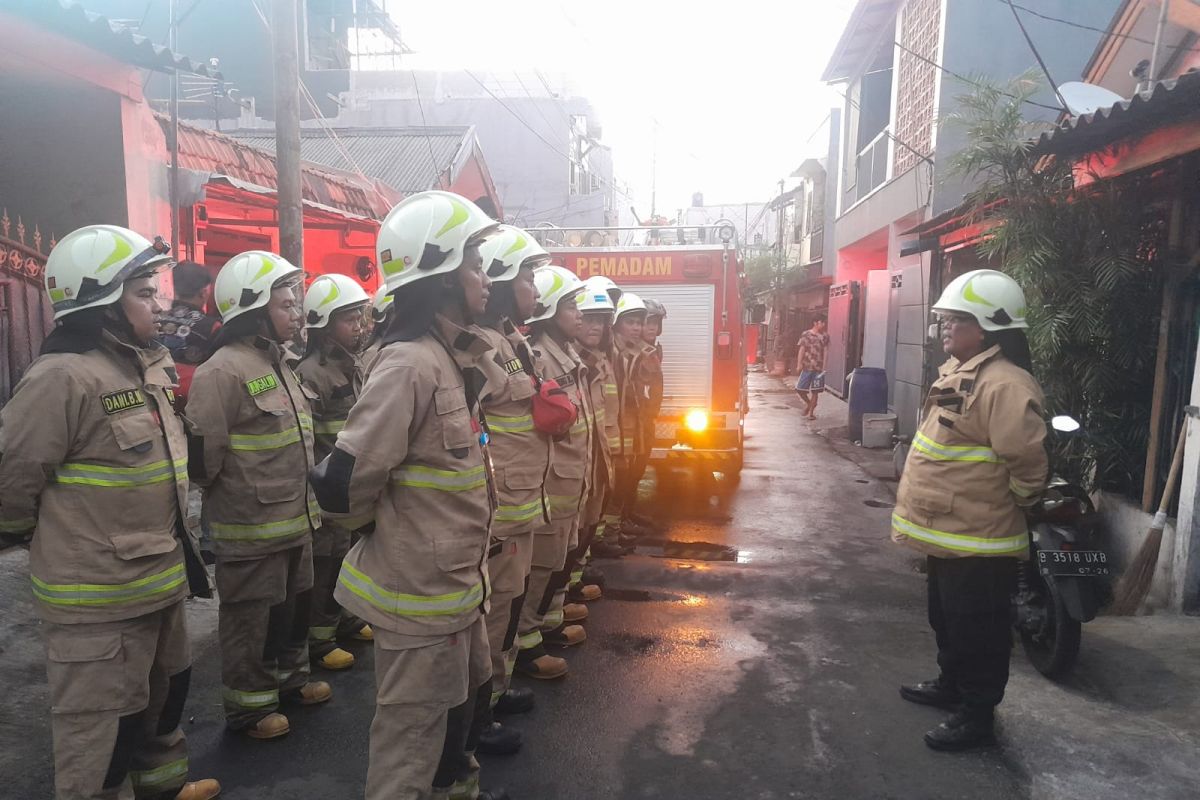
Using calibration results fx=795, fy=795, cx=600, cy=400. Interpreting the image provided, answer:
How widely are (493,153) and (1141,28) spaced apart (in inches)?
1034

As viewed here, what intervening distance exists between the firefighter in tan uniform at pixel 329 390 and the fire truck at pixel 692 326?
432 cm

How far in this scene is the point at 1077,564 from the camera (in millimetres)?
3758

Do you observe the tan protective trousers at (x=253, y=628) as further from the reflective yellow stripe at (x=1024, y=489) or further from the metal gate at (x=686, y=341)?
the metal gate at (x=686, y=341)

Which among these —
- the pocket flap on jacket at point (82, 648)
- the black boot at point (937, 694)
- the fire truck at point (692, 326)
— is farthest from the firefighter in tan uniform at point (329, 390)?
the fire truck at point (692, 326)

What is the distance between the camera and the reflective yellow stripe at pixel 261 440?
11.2 ft

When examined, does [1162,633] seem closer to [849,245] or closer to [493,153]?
[849,245]

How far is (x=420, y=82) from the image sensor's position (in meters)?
34.2

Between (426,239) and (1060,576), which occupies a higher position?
(426,239)

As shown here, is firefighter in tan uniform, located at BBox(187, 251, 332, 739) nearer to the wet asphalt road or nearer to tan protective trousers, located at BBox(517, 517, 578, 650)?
the wet asphalt road

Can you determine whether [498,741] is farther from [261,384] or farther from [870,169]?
[870,169]

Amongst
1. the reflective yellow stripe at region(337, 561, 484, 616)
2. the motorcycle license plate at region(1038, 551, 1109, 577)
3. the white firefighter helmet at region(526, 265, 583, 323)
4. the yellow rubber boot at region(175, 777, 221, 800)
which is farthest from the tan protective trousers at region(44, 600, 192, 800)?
the motorcycle license plate at region(1038, 551, 1109, 577)

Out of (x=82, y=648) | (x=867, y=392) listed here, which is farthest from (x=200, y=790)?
(x=867, y=392)

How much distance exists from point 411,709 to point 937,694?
2.71m

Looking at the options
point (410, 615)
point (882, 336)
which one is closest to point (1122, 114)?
point (410, 615)
